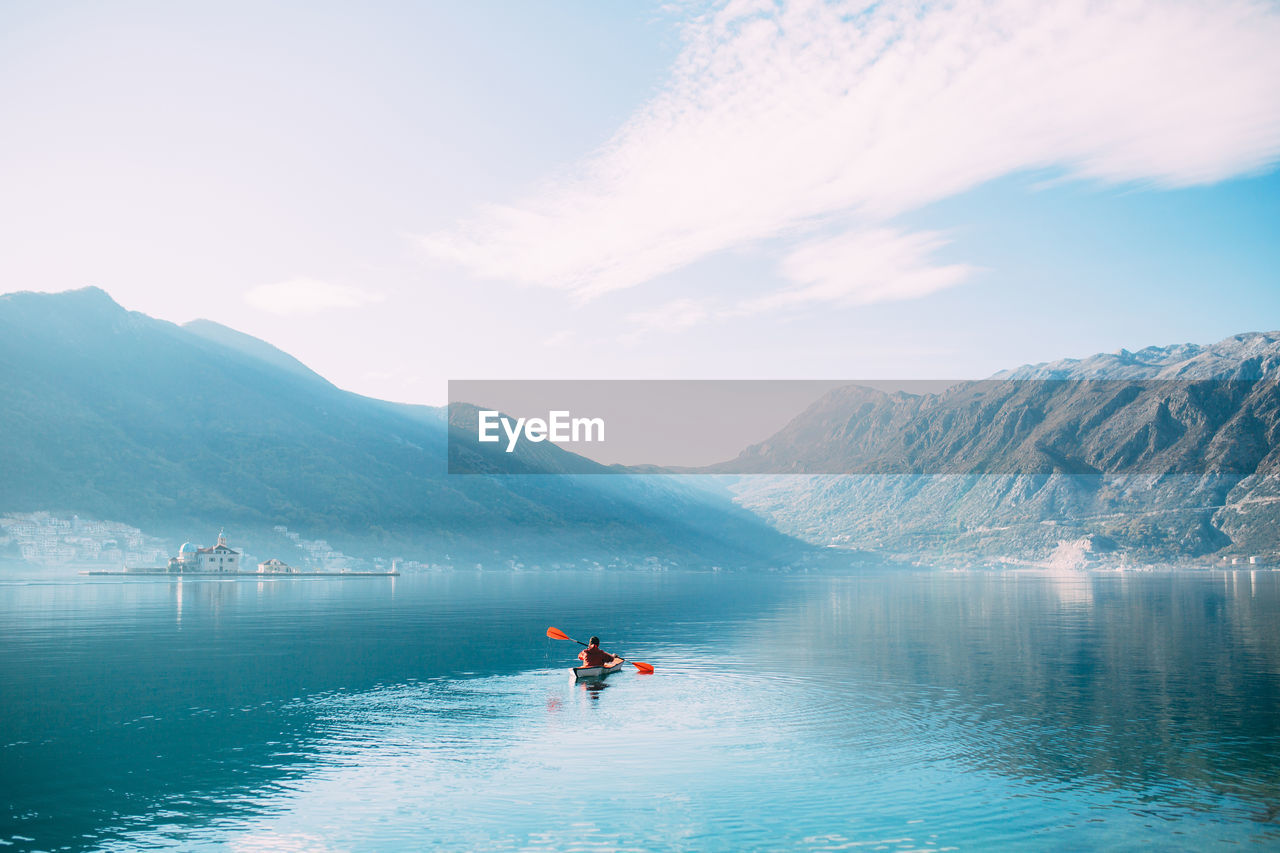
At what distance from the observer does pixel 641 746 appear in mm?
46750

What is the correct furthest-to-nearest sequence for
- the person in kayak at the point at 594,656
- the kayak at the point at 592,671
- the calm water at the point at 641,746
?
the person in kayak at the point at 594,656 < the kayak at the point at 592,671 < the calm water at the point at 641,746

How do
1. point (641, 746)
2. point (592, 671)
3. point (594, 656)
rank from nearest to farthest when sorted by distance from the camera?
point (641, 746) → point (592, 671) → point (594, 656)

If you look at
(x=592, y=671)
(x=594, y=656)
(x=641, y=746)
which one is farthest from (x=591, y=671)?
(x=641, y=746)

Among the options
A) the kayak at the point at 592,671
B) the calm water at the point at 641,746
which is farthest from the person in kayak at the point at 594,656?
the calm water at the point at 641,746

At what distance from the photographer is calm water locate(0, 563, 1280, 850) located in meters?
33.2

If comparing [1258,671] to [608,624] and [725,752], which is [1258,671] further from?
[608,624]

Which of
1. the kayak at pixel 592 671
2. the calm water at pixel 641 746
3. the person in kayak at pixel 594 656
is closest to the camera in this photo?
the calm water at pixel 641 746

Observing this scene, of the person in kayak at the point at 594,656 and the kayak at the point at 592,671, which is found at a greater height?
the person in kayak at the point at 594,656

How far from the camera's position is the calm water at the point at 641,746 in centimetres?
3325

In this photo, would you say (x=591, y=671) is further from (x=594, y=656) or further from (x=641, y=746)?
(x=641, y=746)

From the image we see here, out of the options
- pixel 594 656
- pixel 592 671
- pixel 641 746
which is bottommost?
pixel 592 671

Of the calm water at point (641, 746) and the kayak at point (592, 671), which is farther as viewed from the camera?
the kayak at point (592, 671)

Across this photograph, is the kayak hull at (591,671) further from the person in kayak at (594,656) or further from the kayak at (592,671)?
the person in kayak at (594,656)

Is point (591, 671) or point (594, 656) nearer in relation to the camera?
point (591, 671)
